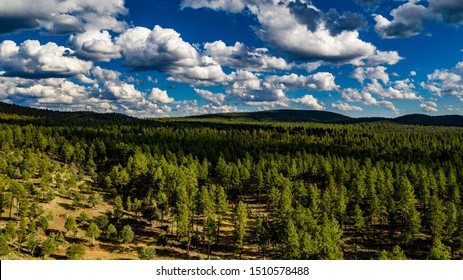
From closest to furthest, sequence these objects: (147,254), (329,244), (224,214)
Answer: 1. (329,244)
2. (147,254)
3. (224,214)

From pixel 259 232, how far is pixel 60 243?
49.1m

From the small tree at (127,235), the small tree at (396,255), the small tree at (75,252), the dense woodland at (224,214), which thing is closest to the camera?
the small tree at (396,255)

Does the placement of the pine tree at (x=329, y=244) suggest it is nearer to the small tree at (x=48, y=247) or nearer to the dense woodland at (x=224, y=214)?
the dense woodland at (x=224, y=214)

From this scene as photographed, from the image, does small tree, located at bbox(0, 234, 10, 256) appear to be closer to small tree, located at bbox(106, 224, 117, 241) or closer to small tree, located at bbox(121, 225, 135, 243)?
small tree, located at bbox(106, 224, 117, 241)

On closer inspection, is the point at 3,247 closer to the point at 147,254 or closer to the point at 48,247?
the point at 48,247

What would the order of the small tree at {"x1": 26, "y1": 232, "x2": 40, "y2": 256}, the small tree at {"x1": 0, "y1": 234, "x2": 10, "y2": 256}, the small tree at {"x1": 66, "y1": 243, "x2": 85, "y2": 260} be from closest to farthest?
the small tree at {"x1": 0, "y1": 234, "x2": 10, "y2": 256}, the small tree at {"x1": 66, "y1": 243, "x2": 85, "y2": 260}, the small tree at {"x1": 26, "y1": 232, "x2": 40, "y2": 256}

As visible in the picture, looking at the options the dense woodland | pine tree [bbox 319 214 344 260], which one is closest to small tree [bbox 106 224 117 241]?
the dense woodland

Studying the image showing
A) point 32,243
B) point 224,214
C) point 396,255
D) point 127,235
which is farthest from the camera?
point 224,214

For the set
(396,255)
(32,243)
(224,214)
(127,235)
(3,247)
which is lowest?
(127,235)

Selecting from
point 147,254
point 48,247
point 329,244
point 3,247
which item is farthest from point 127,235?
point 329,244

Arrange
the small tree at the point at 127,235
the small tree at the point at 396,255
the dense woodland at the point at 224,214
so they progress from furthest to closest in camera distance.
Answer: the small tree at the point at 127,235 → the dense woodland at the point at 224,214 → the small tree at the point at 396,255

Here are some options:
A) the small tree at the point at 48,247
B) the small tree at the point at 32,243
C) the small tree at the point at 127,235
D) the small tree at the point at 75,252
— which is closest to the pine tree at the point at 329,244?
the small tree at the point at 127,235

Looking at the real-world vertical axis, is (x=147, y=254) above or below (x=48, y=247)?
below

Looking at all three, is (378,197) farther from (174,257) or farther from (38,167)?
(38,167)
